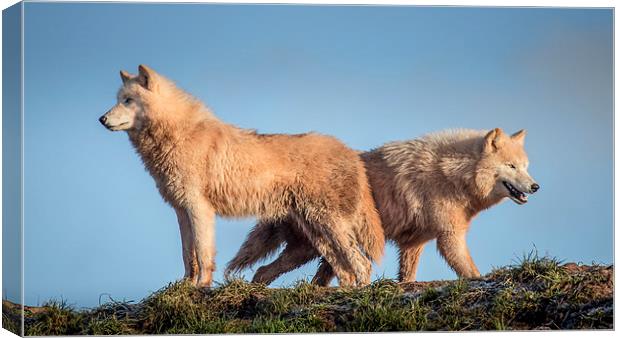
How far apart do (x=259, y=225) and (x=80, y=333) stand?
9.16ft

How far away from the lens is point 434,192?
13609 mm

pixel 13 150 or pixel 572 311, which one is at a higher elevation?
pixel 13 150

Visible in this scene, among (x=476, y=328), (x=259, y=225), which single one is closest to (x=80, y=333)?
(x=259, y=225)

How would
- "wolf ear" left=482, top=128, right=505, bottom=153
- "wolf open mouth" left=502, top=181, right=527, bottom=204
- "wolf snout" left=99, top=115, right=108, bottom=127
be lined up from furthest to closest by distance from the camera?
"wolf ear" left=482, top=128, right=505, bottom=153 < "wolf open mouth" left=502, top=181, right=527, bottom=204 < "wolf snout" left=99, top=115, right=108, bottom=127

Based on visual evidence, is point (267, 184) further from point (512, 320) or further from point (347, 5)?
point (512, 320)

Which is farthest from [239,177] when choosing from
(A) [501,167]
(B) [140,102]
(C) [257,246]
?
(A) [501,167]

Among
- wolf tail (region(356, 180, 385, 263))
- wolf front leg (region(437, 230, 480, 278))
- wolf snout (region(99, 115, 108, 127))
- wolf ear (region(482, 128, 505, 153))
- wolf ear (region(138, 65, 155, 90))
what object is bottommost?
wolf front leg (region(437, 230, 480, 278))

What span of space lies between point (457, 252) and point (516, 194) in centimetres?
90

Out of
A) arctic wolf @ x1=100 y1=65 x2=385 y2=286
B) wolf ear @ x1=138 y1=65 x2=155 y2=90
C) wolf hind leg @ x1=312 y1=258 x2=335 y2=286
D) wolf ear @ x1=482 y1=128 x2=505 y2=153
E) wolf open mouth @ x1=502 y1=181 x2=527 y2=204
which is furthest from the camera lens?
wolf hind leg @ x1=312 y1=258 x2=335 y2=286

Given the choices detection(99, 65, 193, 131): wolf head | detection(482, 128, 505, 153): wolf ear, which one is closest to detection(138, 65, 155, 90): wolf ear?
detection(99, 65, 193, 131): wolf head

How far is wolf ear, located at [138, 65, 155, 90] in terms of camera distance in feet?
41.5

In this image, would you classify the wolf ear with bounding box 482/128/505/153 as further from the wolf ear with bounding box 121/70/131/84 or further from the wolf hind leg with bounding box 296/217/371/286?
the wolf ear with bounding box 121/70/131/84

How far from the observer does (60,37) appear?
1184 centimetres

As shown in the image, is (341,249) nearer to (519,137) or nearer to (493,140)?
(493,140)
